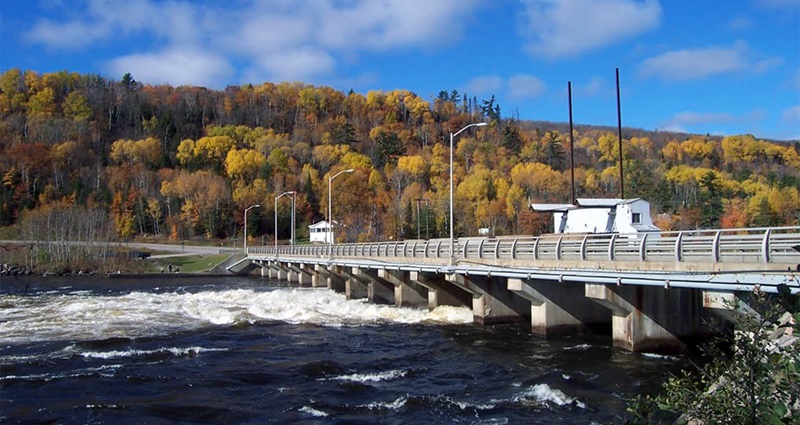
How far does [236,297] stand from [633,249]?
27930 mm

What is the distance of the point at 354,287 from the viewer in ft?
144

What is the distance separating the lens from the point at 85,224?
86.8 metres

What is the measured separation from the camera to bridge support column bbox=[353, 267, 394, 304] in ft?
132

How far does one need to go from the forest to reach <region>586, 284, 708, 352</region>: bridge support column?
77637 mm

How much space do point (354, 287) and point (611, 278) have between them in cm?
2793

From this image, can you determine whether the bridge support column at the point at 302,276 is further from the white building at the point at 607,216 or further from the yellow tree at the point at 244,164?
the yellow tree at the point at 244,164

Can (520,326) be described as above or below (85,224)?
below

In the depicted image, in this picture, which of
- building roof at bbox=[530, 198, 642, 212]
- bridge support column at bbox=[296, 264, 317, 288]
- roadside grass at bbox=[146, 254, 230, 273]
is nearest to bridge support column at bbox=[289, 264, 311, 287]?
bridge support column at bbox=[296, 264, 317, 288]

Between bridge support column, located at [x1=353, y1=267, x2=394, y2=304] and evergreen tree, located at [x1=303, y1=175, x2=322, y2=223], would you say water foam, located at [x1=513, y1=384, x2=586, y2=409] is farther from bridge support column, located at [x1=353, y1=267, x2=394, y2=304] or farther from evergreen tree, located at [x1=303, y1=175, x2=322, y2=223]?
evergreen tree, located at [x1=303, y1=175, x2=322, y2=223]

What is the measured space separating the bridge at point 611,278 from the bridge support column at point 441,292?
2.1 inches

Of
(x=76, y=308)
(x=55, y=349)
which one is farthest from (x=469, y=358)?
(x=76, y=308)

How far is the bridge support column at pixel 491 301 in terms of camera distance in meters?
27.0

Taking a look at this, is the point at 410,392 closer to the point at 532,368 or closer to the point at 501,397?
the point at 501,397

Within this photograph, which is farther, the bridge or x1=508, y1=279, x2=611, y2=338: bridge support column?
x1=508, y1=279, x2=611, y2=338: bridge support column
